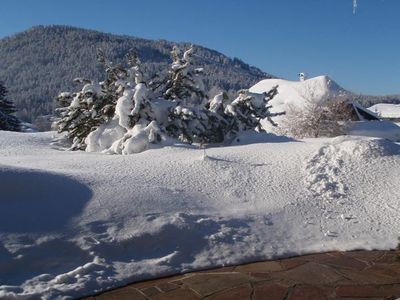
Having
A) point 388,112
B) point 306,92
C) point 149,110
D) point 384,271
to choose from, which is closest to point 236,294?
point 384,271

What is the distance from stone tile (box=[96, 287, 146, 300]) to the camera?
10.6 feet

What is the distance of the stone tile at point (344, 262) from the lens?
3.84 meters

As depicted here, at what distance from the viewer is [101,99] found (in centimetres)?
882

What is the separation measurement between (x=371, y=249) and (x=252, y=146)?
274 centimetres

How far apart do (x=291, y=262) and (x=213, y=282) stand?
2.82 feet

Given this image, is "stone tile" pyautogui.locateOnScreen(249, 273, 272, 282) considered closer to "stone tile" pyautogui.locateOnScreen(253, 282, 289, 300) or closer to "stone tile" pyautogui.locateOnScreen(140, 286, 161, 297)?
"stone tile" pyautogui.locateOnScreen(253, 282, 289, 300)

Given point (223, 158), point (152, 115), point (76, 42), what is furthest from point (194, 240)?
point (76, 42)

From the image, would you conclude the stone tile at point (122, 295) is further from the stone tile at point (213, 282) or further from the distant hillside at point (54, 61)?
the distant hillside at point (54, 61)

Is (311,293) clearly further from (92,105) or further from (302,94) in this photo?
(302,94)

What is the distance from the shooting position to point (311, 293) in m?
3.30

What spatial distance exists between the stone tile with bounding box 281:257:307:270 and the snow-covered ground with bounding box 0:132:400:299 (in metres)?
0.12

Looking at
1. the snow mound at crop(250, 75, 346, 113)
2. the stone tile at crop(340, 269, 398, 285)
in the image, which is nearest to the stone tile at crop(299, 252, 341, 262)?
the stone tile at crop(340, 269, 398, 285)

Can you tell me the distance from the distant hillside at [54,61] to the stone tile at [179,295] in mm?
56195

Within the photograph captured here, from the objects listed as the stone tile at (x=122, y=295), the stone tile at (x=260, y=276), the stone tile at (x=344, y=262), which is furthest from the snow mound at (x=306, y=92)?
the stone tile at (x=122, y=295)
